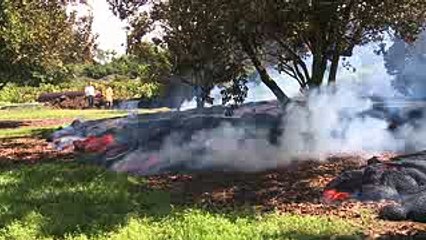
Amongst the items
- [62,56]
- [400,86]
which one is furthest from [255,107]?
[62,56]

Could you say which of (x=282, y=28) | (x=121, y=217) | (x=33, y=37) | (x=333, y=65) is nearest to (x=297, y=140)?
(x=333, y=65)

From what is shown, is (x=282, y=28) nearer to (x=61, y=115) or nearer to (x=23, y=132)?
(x=23, y=132)

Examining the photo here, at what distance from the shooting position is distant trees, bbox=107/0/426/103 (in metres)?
8.02

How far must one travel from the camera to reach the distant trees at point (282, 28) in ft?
26.3

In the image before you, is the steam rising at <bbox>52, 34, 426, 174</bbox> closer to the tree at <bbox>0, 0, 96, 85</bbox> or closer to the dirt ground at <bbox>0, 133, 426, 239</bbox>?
the dirt ground at <bbox>0, 133, 426, 239</bbox>

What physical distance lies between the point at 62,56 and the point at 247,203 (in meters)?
17.0

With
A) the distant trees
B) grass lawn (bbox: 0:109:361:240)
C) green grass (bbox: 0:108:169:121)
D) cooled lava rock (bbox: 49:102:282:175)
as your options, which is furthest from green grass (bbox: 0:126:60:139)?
grass lawn (bbox: 0:109:361:240)

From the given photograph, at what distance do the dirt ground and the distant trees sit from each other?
1557 mm

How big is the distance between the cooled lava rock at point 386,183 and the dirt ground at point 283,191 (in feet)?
0.63

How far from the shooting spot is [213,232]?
19.9 feet

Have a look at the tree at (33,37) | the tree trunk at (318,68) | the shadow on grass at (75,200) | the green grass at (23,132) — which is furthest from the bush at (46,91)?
the shadow on grass at (75,200)

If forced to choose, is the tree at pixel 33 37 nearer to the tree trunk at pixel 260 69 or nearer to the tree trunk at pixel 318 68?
the tree trunk at pixel 260 69

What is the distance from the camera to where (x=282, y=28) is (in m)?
8.72

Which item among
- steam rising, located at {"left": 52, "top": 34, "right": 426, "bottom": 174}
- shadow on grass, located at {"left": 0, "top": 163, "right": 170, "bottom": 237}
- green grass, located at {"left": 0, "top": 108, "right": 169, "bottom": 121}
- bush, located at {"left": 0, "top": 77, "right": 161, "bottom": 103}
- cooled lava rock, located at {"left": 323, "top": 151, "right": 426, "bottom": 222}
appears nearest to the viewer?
shadow on grass, located at {"left": 0, "top": 163, "right": 170, "bottom": 237}
